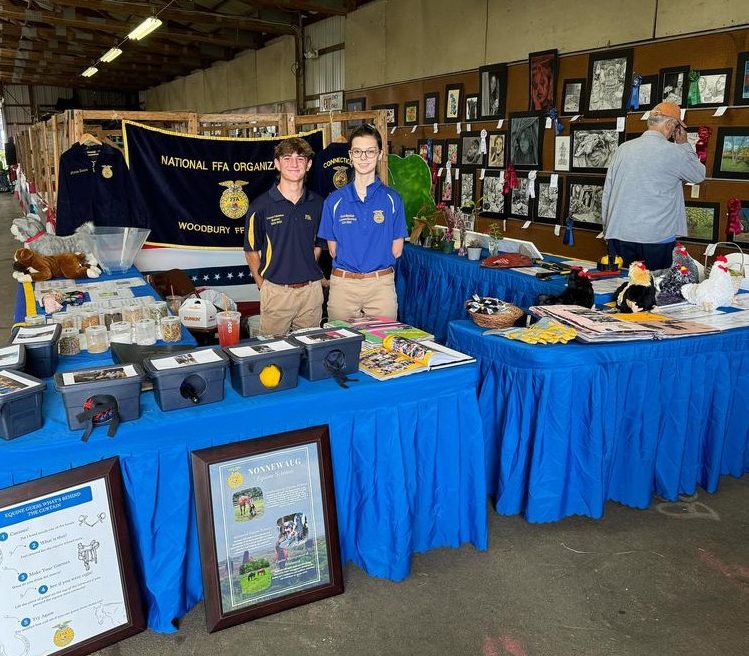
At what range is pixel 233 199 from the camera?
4703 mm

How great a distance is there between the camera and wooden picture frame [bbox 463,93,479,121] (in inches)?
273

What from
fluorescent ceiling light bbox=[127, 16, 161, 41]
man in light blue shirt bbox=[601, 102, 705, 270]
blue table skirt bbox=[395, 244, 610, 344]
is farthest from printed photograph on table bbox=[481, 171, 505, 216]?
fluorescent ceiling light bbox=[127, 16, 161, 41]

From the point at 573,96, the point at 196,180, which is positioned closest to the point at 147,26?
the point at 196,180

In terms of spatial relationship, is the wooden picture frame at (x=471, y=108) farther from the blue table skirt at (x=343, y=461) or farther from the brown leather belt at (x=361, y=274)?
the blue table skirt at (x=343, y=461)

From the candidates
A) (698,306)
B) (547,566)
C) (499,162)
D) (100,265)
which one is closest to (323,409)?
(547,566)

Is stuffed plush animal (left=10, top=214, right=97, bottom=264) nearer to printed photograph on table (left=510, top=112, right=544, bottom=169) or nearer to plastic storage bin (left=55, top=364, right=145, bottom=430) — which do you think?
plastic storage bin (left=55, top=364, right=145, bottom=430)

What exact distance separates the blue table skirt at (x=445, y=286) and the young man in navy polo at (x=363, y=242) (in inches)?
44.7

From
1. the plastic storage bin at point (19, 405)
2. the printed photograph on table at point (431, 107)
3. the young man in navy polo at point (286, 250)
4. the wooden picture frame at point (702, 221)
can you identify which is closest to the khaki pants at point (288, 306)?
the young man in navy polo at point (286, 250)

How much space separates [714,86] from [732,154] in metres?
0.52

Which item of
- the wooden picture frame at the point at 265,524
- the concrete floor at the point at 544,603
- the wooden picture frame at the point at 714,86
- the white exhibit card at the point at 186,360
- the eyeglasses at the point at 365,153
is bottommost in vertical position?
the concrete floor at the point at 544,603

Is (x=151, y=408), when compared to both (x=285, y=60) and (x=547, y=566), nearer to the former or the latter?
(x=547, y=566)

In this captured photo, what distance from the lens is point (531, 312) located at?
284 centimetres

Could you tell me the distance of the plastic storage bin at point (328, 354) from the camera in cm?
201

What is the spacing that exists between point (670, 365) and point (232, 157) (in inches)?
134
